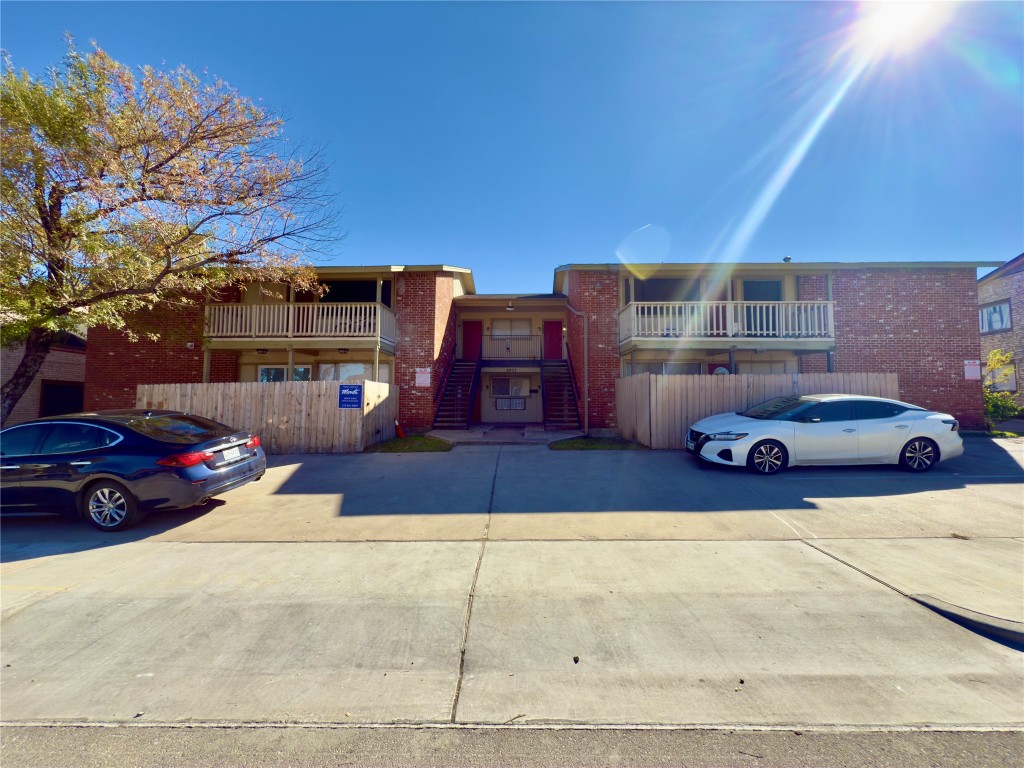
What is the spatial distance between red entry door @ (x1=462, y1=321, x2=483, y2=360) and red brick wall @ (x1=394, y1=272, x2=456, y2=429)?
3.02 metres

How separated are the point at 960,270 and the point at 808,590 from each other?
15449mm

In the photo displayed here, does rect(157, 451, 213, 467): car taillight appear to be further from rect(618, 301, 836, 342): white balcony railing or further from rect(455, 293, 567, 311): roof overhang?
rect(455, 293, 567, 311): roof overhang

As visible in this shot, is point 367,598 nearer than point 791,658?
No

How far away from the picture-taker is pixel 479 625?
3.19 m

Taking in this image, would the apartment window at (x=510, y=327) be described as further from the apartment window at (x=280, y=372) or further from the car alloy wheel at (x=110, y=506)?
the car alloy wheel at (x=110, y=506)

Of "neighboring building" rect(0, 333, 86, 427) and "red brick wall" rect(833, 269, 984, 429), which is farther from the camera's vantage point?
"neighboring building" rect(0, 333, 86, 427)

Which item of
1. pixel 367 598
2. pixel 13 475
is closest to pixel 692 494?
pixel 367 598

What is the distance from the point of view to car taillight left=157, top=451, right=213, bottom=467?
5.33 meters

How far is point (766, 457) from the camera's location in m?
7.67

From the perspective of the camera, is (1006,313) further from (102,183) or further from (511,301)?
(102,183)

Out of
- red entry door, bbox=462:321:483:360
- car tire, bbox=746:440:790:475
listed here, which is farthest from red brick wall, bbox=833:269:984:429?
red entry door, bbox=462:321:483:360

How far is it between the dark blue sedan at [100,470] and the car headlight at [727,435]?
7.63 metres

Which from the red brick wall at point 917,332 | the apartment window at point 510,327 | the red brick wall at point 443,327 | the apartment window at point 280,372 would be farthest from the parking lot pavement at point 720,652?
the apartment window at point 510,327

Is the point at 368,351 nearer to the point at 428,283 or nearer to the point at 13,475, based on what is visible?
the point at 428,283
